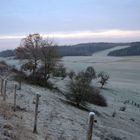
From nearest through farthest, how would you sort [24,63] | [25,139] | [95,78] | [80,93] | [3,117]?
[25,139]
[3,117]
[80,93]
[24,63]
[95,78]

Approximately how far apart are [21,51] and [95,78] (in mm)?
43591

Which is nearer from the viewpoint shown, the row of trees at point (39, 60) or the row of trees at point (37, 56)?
the row of trees at point (39, 60)

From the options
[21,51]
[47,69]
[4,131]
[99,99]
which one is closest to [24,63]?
[21,51]

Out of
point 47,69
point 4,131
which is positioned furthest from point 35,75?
point 4,131

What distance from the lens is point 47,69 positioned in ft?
211

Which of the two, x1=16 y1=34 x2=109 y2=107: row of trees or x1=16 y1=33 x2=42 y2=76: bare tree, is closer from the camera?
x1=16 y1=34 x2=109 y2=107: row of trees

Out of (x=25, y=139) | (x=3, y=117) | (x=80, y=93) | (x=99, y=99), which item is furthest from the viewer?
(x=99, y=99)

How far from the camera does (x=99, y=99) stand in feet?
167

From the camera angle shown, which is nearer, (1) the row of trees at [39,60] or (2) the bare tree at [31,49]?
(1) the row of trees at [39,60]

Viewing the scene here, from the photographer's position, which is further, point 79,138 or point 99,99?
point 99,99

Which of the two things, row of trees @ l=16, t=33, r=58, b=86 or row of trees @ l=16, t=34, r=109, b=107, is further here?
row of trees @ l=16, t=33, r=58, b=86

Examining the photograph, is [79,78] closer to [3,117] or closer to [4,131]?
[3,117]

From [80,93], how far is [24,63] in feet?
101

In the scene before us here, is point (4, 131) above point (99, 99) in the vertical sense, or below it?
above
